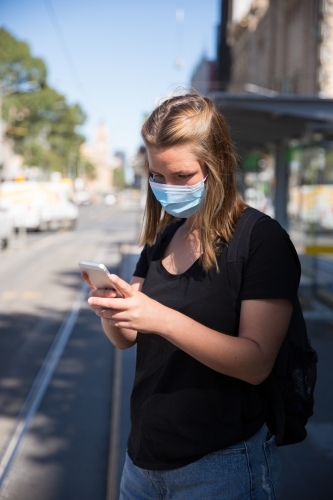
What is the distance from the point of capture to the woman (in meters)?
1.57

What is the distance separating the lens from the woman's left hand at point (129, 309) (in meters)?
1.48

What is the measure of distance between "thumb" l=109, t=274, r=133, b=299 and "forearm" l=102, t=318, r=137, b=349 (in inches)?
14.0

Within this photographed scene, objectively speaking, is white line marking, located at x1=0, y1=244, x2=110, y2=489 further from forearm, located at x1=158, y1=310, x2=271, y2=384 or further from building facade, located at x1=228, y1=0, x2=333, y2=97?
building facade, located at x1=228, y1=0, x2=333, y2=97

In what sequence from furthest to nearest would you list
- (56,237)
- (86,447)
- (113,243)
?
(56,237), (113,243), (86,447)

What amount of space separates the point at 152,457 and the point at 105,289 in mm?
464

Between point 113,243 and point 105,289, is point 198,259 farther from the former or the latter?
point 113,243

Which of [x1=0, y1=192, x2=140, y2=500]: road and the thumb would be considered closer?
the thumb

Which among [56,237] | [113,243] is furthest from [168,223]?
[56,237]

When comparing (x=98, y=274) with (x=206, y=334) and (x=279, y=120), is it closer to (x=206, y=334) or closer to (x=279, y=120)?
(x=206, y=334)

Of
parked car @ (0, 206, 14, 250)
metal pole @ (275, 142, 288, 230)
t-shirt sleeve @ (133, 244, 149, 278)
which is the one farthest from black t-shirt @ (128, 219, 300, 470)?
parked car @ (0, 206, 14, 250)

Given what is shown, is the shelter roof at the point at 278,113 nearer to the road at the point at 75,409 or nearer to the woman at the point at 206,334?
the road at the point at 75,409

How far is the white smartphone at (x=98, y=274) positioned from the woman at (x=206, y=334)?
22 mm

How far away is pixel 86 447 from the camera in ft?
15.9

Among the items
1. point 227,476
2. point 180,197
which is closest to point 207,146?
point 180,197
